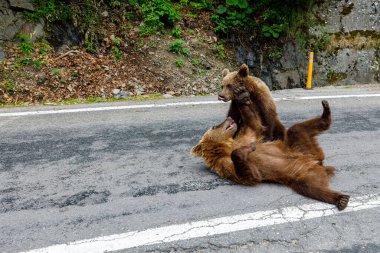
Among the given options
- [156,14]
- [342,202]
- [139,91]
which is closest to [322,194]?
[342,202]

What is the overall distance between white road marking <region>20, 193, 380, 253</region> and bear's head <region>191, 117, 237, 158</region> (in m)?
0.95

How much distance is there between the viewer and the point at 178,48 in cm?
1134

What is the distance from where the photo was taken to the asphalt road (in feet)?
10.4

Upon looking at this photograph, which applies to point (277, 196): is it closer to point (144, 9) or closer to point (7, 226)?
point (7, 226)

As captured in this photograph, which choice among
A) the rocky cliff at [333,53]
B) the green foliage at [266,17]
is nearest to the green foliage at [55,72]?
the green foliage at [266,17]

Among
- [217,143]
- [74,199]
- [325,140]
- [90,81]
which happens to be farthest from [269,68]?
[74,199]

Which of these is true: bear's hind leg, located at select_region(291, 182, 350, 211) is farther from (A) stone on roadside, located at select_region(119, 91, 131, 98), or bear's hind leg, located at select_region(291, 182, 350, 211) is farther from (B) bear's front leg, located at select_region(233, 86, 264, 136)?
(A) stone on roadside, located at select_region(119, 91, 131, 98)

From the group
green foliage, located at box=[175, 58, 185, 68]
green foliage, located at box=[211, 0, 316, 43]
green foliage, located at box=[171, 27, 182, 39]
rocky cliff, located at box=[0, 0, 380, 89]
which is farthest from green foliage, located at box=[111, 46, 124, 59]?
rocky cliff, located at box=[0, 0, 380, 89]

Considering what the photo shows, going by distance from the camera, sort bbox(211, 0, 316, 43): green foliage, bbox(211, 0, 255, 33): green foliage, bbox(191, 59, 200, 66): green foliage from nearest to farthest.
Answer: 1. bbox(191, 59, 200, 66): green foliage
2. bbox(211, 0, 316, 43): green foliage
3. bbox(211, 0, 255, 33): green foliage

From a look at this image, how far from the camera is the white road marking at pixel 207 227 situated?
9.96ft

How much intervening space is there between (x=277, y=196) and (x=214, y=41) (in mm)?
9085

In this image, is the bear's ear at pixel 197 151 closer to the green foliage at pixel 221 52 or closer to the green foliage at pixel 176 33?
the green foliage at pixel 221 52

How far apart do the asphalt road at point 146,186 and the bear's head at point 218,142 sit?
239mm

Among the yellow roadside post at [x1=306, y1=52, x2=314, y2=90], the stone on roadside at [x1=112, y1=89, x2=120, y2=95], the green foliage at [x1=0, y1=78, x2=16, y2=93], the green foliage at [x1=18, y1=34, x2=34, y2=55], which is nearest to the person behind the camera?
the green foliage at [x1=0, y1=78, x2=16, y2=93]
